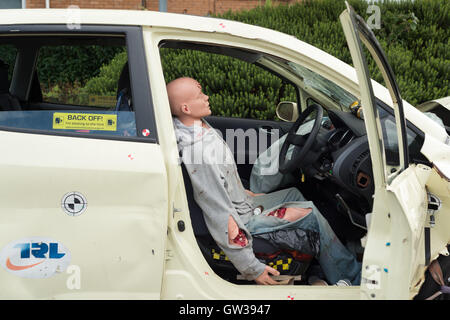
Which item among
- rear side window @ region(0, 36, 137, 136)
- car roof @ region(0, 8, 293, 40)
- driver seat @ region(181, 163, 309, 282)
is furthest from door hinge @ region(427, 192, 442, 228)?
rear side window @ region(0, 36, 137, 136)

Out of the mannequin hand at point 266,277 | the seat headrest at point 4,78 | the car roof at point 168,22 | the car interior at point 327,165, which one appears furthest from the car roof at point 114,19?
the mannequin hand at point 266,277

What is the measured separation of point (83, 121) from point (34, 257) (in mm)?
591

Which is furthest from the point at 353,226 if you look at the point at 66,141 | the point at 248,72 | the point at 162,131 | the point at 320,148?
the point at 248,72

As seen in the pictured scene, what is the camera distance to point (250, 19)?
6668 mm

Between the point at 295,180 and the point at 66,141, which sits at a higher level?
the point at 66,141

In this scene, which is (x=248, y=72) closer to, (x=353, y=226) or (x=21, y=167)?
(x=353, y=226)

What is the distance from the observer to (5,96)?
2.72 meters

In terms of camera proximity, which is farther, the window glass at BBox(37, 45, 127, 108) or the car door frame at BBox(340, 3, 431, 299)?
the window glass at BBox(37, 45, 127, 108)

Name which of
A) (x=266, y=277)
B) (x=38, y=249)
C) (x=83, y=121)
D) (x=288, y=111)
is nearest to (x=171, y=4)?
(x=288, y=111)

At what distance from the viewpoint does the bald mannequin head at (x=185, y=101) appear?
2.46 metres

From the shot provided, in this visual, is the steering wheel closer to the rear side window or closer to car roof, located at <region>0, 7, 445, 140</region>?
car roof, located at <region>0, 7, 445, 140</region>

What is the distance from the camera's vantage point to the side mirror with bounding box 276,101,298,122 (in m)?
3.46

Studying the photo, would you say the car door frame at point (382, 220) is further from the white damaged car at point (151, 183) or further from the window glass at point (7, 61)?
the window glass at point (7, 61)
